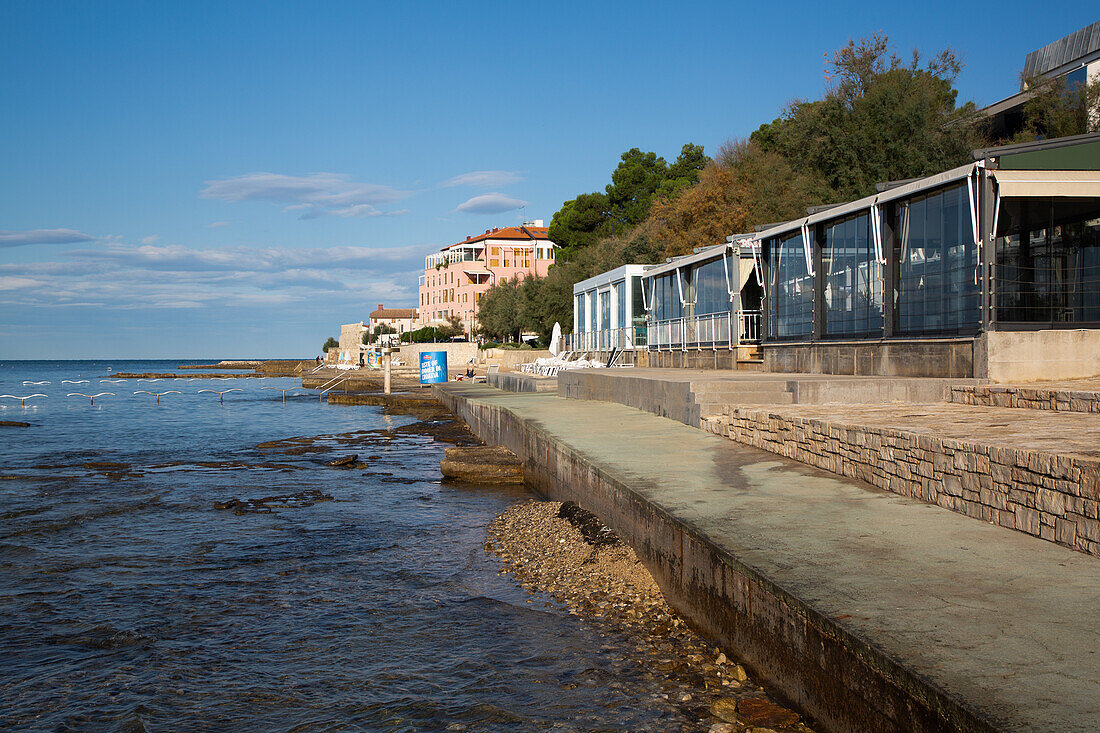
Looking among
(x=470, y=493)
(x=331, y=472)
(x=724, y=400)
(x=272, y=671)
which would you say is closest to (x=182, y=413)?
(x=331, y=472)

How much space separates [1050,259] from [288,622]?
1214 centimetres

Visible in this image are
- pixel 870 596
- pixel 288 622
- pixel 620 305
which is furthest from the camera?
pixel 620 305

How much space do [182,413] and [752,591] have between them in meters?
43.1

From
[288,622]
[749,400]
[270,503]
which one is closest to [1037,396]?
[749,400]

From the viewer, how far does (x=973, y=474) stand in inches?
233

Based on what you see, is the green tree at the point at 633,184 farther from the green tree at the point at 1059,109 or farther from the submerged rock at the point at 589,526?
the submerged rock at the point at 589,526

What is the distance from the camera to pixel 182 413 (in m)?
43.2

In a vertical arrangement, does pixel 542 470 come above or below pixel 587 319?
below

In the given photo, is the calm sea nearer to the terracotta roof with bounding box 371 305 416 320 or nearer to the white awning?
the white awning

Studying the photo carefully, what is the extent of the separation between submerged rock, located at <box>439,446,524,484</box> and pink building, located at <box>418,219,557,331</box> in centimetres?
7950

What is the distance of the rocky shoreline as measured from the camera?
15.5 feet

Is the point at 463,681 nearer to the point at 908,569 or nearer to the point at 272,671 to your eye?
the point at 272,671

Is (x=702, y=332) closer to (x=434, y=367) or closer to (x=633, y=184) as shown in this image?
(x=434, y=367)

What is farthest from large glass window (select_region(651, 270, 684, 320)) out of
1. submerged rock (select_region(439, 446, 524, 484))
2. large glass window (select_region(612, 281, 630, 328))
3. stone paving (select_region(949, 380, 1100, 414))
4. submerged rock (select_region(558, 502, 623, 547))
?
submerged rock (select_region(558, 502, 623, 547))
